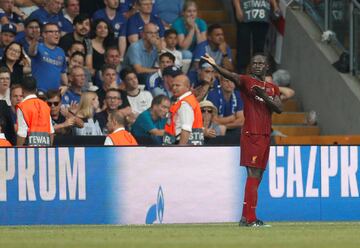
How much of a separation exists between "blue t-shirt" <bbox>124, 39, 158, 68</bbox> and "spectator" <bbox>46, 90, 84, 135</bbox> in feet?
7.24

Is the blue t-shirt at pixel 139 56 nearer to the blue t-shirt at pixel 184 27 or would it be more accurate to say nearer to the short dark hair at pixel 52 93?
the blue t-shirt at pixel 184 27

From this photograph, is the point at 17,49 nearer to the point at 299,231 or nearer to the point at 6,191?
the point at 6,191

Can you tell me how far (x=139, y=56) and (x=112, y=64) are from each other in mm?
659

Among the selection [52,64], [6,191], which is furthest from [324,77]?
[6,191]

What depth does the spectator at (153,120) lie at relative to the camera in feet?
63.6

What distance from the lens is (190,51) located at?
72.8 feet

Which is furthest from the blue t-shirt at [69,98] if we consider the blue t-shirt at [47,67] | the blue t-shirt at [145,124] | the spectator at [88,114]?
the blue t-shirt at [145,124]

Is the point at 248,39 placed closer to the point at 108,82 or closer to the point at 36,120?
the point at 108,82

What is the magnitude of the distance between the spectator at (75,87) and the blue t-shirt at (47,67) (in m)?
0.26

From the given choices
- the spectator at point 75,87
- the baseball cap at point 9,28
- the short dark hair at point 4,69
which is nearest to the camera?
the short dark hair at point 4,69

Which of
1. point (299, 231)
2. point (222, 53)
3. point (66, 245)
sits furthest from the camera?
point (222, 53)

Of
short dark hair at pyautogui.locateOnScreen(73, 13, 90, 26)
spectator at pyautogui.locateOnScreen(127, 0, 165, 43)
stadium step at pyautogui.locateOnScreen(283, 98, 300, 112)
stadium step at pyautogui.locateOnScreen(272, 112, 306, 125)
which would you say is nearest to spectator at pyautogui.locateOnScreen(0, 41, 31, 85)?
short dark hair at pyautogui.locateOnScreen(73, 13, 90, 26)

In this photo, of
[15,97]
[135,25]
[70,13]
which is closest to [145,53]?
[135,25]

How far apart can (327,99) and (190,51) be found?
8.17ft
